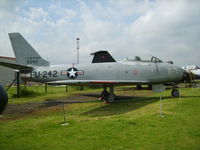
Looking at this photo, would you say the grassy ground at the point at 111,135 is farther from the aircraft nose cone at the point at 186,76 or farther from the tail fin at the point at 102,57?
the tail fin at the point at 102,57

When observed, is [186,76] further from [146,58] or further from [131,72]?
[131,72]

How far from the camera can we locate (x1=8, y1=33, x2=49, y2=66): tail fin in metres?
12.8

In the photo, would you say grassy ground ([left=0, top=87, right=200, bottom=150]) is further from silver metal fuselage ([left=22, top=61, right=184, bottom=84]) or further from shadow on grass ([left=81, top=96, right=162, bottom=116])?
silver metal fuselage ([left=22, top=61, right=184, bottom=84])

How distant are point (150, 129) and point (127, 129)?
663 millimetres

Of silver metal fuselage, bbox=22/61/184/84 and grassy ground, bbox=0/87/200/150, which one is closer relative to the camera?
grassy ground, bbox=0/87/200/150

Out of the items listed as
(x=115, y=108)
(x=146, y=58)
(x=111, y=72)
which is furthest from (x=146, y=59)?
(x=115, y=108)

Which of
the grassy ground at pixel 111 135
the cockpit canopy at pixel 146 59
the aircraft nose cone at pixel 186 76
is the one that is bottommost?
the grassy ground at pixel 111 135

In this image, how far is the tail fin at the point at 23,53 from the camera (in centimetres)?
1280

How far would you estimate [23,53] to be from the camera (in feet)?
42.4

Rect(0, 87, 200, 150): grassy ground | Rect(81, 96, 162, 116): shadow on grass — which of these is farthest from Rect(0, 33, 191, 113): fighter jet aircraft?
Rect(0, 87, 200, 150): grassy ground

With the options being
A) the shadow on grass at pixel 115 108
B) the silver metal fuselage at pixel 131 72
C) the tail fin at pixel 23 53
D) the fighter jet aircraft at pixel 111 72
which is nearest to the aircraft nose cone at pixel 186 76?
the fighter jet aircraft at pixel 111 72

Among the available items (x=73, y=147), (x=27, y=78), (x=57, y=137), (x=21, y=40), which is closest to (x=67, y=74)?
(x=27, y=78)

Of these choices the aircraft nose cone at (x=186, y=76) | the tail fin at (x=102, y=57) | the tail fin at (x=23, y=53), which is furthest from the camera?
the tail fin at (x=23, y=53)

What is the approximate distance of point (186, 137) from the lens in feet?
13.7
